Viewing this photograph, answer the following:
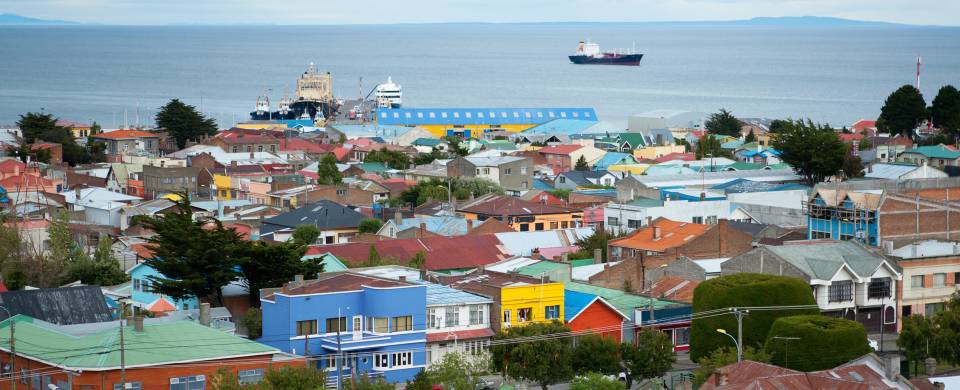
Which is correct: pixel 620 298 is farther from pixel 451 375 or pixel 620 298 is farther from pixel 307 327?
pixel 451 375

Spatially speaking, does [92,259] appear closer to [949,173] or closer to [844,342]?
[844,342]

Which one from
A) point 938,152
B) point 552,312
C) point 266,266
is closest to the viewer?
point 552,312

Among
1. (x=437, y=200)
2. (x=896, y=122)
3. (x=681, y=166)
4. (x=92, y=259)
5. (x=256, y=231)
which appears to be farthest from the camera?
(x=896, y=122)

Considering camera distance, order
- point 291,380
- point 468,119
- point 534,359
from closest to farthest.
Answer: point 291,380, point 534,359, point 468,119

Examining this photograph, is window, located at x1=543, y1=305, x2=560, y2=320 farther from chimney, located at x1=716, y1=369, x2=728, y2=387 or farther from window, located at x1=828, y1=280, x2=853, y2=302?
chimney, located at x1=716, y1=369, x2=728, y2=387

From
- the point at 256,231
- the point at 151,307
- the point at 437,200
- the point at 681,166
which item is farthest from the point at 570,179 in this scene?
the point at 151,307

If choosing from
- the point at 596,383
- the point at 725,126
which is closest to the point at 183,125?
the point at 725,126
